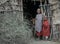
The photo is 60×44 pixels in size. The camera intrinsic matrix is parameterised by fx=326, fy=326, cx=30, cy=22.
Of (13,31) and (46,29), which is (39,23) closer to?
(46,29)

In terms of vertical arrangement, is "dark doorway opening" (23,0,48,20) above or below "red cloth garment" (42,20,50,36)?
above

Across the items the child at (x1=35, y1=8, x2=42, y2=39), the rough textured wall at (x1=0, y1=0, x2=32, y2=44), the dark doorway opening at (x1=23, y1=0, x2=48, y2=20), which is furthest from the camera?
the dark doorway opening at (x1=23, y1=0, x2=48, y2=20)

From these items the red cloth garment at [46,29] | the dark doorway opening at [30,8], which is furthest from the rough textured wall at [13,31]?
the dark doorway opening at [30,8]

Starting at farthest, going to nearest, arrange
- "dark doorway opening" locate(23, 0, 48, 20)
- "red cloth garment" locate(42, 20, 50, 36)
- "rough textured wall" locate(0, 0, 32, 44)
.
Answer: "dark doorway opening" locate(23, 0, 48, 20), "red cloth garment" locate(42, 20, 50, 36), "rough textured wall" locate(0, 0, 32, 44)

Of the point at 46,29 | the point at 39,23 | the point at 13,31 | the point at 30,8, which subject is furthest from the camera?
the point at 30,8

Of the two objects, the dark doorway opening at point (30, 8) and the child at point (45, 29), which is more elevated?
the dark doorway opening at point (30, 8)

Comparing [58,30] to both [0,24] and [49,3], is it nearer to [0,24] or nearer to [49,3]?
[49,3]

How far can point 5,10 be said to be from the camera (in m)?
12.3

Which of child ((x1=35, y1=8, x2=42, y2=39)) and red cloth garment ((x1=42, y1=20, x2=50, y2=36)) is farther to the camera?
child ((x1=35, y1=8, x2=42, y2=39))

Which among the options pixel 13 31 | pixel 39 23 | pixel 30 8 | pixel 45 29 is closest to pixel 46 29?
pixel 45 29

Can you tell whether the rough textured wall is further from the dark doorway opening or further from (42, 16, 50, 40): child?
the dark doorway opening

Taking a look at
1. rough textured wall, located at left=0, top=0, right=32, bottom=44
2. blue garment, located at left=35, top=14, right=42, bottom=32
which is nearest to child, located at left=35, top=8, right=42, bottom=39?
blue garment, located at left=35, top=14, right=42, bottom=32

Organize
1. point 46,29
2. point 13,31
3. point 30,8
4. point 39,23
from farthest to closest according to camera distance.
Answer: point 30,8 → point 39,23 → point 46,29 → point 13,31

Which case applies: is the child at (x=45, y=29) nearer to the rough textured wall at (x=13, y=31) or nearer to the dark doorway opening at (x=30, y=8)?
the dark doorway opening at (x=30, y=8)
